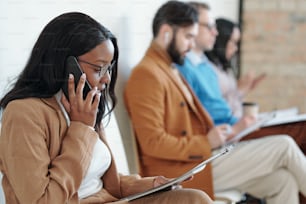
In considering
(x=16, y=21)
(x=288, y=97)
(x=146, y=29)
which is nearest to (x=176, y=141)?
(x=146, y=29)

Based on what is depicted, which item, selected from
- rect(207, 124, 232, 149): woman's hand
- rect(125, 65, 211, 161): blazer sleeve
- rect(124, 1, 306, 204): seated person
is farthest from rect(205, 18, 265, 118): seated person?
rect(125, 65, 211, 161): blazer sleeve

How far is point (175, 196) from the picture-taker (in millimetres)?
785

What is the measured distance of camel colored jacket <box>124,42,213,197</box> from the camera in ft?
3.39

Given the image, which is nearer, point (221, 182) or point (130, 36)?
point (130, 36)

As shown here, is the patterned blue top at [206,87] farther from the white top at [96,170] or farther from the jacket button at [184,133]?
the white top at [96,170]

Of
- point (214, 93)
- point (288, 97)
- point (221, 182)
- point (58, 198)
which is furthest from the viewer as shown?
point (288, 97)

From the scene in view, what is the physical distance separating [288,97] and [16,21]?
1042 millimetres

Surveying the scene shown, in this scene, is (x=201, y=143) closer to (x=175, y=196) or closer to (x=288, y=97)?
(x=175, y=196)

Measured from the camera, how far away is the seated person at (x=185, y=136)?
3.45 feet

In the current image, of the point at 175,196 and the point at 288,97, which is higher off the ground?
the point at 175,196

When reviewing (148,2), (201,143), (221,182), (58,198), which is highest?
(148,2)

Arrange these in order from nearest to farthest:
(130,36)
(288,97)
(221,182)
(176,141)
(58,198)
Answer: (58,198), (130,36), (176,141), (221,182), (288,97)

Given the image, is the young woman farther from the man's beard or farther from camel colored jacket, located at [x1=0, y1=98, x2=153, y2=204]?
the man's beard

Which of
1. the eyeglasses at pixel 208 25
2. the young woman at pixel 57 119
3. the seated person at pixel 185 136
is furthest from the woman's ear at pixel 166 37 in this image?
the young woman at pixel 57 119
